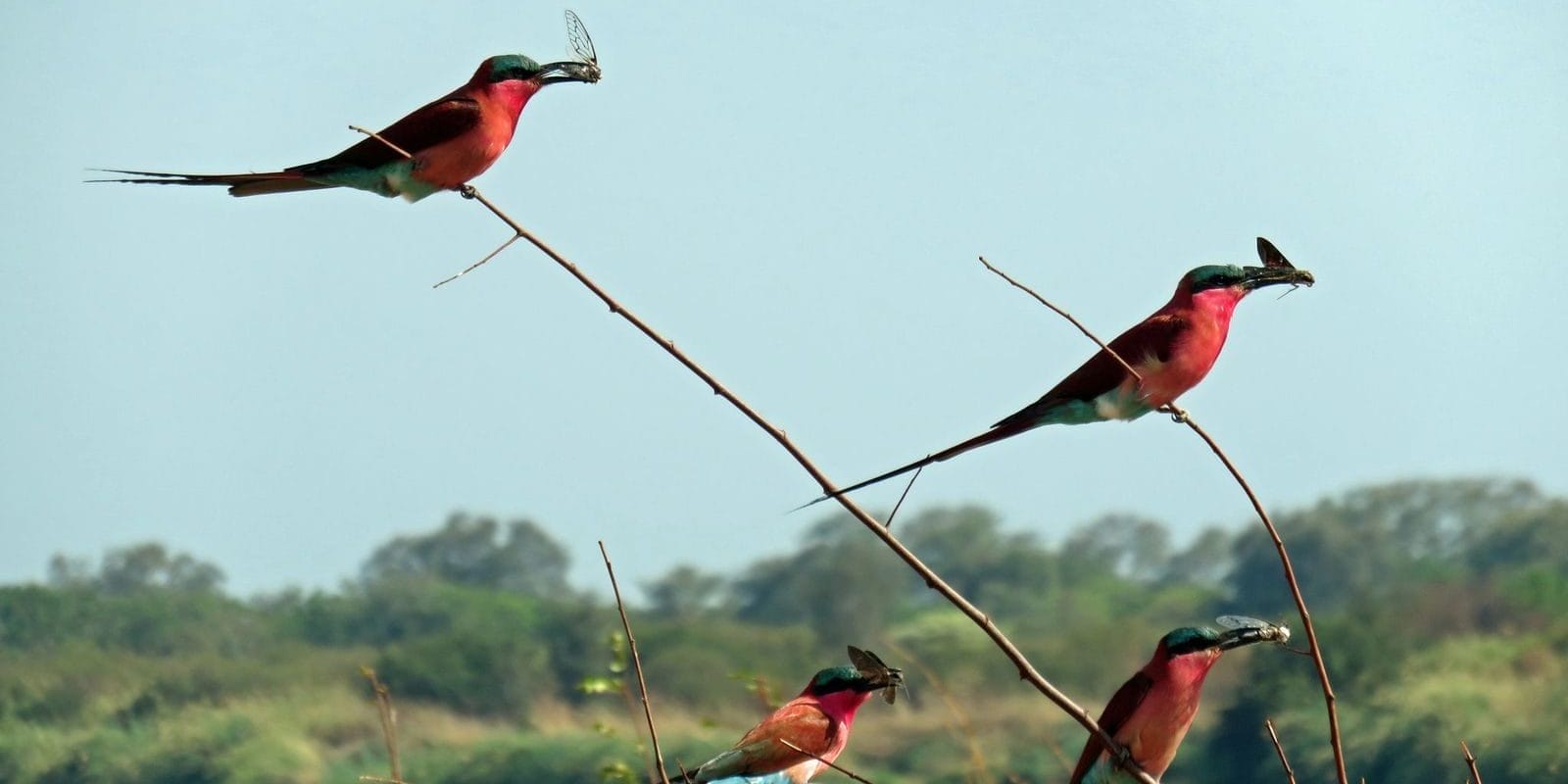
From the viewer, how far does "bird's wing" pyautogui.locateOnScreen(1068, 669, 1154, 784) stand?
223 cm

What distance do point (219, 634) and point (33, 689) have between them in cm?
129

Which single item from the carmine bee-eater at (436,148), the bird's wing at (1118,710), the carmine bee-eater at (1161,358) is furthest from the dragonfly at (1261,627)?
the carmine bee-eater at (436,148)

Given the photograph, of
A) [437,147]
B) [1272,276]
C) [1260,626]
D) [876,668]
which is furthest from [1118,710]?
[437,147]

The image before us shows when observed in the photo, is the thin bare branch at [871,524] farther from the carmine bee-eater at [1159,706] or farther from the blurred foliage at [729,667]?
the blurred foliage at [729,667]

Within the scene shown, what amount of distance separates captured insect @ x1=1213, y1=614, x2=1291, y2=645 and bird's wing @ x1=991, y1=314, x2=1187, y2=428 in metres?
0.27

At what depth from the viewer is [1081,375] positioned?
6.25 feet

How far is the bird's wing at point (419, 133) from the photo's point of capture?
6.42 feet

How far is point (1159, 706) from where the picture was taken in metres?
2.19

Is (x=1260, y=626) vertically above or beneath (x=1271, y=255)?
beneath

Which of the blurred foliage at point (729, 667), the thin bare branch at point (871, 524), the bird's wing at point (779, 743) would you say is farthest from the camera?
the blurred foliage at point (729, 667)

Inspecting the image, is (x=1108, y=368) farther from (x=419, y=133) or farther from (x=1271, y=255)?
(x=419, y=133)

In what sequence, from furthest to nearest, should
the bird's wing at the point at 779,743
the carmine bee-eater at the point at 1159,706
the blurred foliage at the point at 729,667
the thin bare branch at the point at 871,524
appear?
1. the blurred foliage at the point at 729,667
2. the bird's wing at the point at 779,743
3. the carmine bee-eater at the point at 1159,706
4. the thin bare branch at the point at 871,524

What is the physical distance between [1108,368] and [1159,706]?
51 centimetres

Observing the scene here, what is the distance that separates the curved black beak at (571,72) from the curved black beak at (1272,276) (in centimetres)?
73
